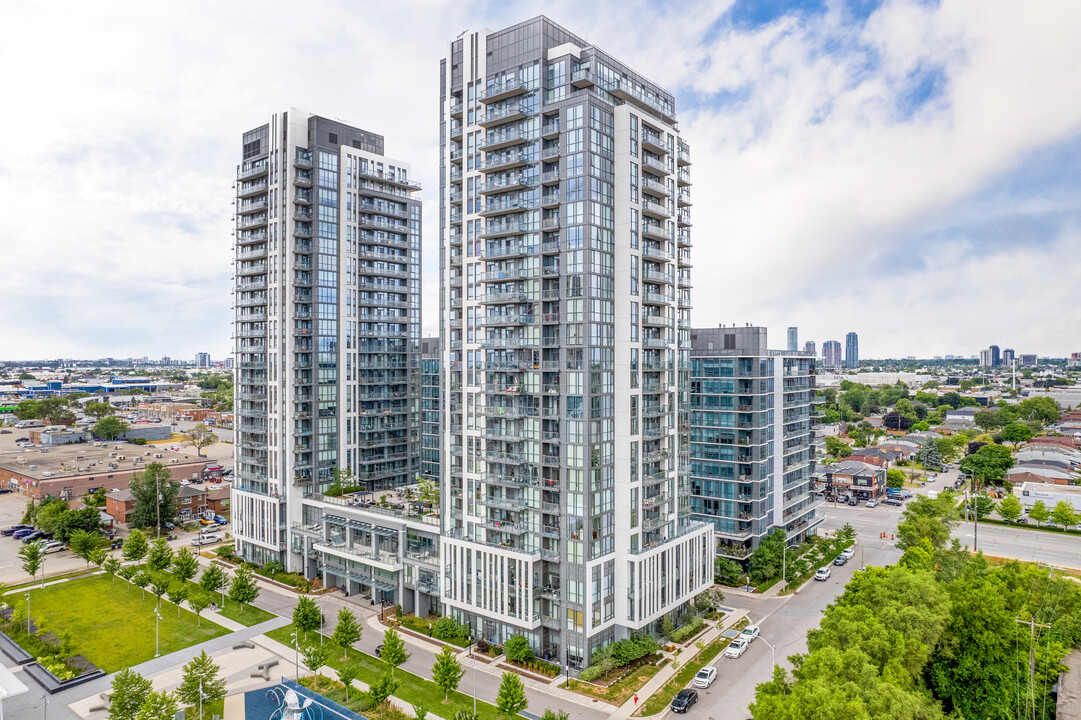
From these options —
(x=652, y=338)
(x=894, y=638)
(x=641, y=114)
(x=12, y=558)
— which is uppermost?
(x=641, y=114)

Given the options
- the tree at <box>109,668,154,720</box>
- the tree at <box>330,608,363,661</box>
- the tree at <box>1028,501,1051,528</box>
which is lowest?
the tree at <box>1028,501,1051,528</box>

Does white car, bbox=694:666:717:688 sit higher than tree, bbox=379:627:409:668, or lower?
lower

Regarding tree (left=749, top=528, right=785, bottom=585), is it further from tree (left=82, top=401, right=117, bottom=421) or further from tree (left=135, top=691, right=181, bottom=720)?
tree (left=82, top=401, right=117, bottom=421)

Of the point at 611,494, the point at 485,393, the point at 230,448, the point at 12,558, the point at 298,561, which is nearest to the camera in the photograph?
the point at 611,494

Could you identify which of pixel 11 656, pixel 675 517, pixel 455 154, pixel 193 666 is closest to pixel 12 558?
pixel 11 656

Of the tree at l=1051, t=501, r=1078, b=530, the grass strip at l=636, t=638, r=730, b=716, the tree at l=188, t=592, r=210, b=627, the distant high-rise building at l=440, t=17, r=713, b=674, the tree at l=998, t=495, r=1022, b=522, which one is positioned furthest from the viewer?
the tree at l=998, t=495, r=1022, b=522

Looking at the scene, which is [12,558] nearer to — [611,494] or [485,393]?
[485,393]

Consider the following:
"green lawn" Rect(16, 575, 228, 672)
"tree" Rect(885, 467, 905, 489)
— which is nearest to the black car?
"green lawn" Rect(16, 575, 228, 672)
